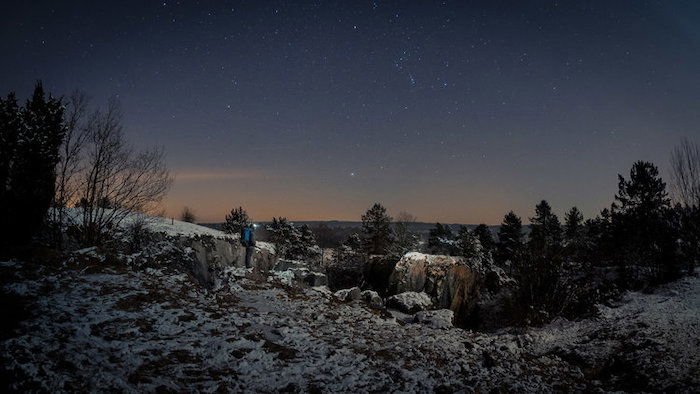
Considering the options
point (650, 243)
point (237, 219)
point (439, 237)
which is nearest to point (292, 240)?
point (237, 219)

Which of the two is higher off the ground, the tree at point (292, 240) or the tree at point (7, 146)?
the tree at point (7, 146)

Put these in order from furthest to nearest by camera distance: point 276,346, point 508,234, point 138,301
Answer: point 508,234, point 138,301, point 276,346

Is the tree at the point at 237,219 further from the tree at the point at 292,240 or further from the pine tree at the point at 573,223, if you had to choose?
the pine tree at the point at 573,223

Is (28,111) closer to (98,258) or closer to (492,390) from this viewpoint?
(98,258)

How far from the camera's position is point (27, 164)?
1159cm

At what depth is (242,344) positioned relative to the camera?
6871 millimetres

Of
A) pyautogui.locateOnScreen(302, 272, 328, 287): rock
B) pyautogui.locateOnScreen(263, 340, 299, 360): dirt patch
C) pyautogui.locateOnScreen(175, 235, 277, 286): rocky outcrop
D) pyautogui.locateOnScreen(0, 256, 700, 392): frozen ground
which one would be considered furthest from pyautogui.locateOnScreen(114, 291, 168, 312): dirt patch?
pyautogui.locateOnScreen(302, 272, 328, 287): rock

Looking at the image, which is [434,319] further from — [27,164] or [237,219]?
[237,219]

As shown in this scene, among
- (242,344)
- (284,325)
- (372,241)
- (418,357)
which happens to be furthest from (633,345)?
(372,241)

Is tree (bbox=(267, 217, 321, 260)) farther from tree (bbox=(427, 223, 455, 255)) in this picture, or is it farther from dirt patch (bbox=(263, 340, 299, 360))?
dirt patch (bbox=(263, 340, 299, 360))

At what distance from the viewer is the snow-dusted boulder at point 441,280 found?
22.1 m

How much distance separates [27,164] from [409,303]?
15996mm

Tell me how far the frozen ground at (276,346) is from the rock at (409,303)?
11.4 ft

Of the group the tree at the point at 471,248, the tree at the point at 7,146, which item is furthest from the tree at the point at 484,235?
the tree at the point at 7,146
